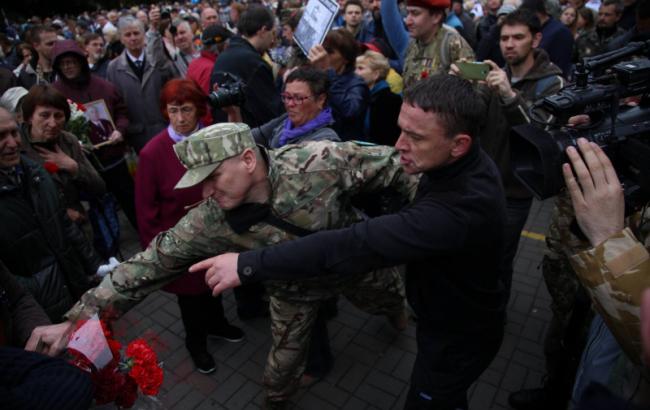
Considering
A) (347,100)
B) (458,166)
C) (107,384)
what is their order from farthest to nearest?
(347,100), (458,166), (107,384)

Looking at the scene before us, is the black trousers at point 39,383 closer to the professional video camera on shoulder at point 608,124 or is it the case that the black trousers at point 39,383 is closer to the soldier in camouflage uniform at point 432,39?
the professional video camera on shoulder at point 608,124

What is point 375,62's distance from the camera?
427 centimetres

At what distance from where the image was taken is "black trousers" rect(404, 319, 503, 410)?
214cm

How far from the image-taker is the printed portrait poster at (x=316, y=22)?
3.84m

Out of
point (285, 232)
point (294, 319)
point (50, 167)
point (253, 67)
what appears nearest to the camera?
point (285, 232)

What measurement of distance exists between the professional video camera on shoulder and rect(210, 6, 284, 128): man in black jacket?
2.83 meters

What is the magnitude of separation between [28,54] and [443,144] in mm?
6517

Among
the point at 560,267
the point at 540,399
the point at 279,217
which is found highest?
the point at 279,217

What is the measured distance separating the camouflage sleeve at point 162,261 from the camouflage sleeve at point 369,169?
2.38 ft

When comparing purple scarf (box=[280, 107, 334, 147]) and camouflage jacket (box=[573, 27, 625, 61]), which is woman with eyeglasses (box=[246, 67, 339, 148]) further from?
camouflage jacket (box=[573, 27, 625, 61])

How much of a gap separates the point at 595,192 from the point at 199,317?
9.30 ft

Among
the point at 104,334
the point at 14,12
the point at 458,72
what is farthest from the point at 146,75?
the point at 14,12

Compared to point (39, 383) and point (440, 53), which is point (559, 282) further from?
point (39, 383)

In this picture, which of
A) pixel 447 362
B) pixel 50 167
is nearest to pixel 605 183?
pixel 447 362
